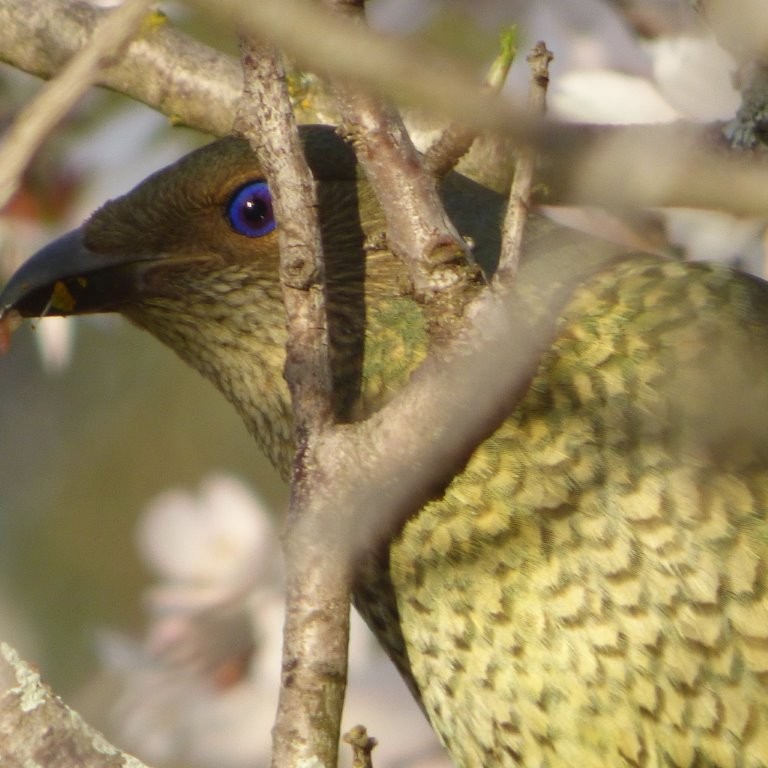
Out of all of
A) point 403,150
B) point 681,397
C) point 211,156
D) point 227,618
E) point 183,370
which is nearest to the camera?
point 403,150

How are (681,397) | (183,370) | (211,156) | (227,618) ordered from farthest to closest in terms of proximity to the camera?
(183,370) < (227,618) < (211,156) < (681,397)

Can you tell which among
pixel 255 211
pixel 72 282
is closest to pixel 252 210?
pixel 255 211

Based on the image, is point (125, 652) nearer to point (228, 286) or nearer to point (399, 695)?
point (399, 695)

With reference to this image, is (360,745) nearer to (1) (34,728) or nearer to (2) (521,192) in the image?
(1) (34,728)

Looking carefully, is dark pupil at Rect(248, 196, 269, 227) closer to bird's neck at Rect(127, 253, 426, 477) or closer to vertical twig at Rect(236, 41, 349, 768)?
bird's neck at Rect(127, 253, 426, 477)

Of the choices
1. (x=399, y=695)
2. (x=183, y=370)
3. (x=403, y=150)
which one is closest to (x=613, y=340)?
(x=403, y=150)

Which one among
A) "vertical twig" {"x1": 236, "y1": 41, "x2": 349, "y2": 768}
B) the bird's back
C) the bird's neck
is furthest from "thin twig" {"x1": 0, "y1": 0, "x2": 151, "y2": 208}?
the bird's neck
